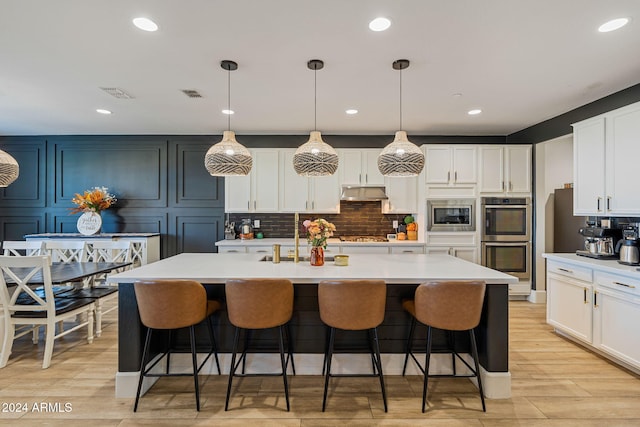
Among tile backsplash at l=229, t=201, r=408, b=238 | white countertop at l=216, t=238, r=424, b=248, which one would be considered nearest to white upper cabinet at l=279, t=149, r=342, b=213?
tile backsplash at l=229, t=201, r=408, b=238

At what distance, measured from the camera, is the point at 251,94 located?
3.48 m

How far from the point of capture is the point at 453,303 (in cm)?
215

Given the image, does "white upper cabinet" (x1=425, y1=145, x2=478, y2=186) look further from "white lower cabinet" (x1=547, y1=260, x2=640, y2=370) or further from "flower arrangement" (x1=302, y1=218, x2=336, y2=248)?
"flower arrangement" (x1=302, y1=218, x2=336, y2=248)

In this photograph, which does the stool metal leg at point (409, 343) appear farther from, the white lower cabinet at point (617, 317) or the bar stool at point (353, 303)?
the white lower cabinet at point (617, 317)

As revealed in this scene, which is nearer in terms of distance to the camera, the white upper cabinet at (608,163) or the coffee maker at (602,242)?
the white upper cabinet at (608,163)

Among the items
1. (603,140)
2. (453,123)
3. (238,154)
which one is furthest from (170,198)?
(603,140)

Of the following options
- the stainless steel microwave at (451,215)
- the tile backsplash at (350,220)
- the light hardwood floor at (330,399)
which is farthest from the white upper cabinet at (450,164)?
the light hardwood floor at (330,399)

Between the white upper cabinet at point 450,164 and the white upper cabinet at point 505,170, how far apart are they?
18 cm

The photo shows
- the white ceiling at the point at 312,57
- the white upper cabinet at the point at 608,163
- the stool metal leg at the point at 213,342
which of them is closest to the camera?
the white ceiling at the point at 312,57

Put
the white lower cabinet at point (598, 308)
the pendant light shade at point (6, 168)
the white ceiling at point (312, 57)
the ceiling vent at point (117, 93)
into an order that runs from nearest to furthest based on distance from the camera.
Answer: the white ceiling at point (312, 57) < the white lower cabinet at point (598, 308) < the pendant light shade at point (6, 168) < the ceiling vent at point (117, 93)

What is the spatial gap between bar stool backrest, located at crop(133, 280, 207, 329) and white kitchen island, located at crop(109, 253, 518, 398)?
13 centimetres

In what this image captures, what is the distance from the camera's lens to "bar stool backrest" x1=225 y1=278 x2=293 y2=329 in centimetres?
216

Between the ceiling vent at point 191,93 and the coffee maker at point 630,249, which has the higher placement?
the ceiling vent at point 191,93

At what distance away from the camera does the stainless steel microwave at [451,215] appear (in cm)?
474
